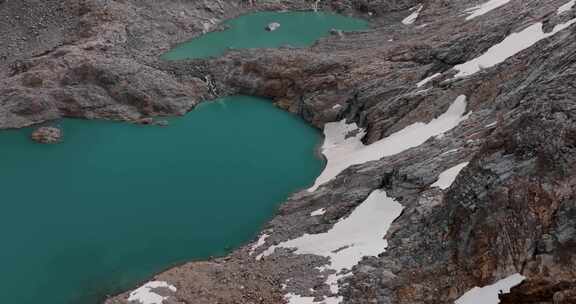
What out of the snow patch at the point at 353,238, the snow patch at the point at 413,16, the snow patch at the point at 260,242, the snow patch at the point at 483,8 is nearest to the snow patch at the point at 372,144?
the snow patch at the point at 260,242

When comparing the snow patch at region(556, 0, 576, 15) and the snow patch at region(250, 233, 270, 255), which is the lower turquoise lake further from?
the snow patch at region(556, 0, 576, 15)

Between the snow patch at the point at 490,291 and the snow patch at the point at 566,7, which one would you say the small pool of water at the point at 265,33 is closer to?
the snow patch at the point at 566,7

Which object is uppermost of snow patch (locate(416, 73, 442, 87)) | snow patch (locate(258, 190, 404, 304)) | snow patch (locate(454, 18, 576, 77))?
snow patch (locate(454, 18, 576, 77))

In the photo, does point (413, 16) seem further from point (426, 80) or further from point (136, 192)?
point (136, 192)

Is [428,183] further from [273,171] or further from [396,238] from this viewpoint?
[273,171]

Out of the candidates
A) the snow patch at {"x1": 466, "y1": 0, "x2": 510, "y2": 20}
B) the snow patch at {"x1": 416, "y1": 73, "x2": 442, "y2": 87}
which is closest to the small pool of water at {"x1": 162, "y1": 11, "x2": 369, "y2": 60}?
the snow patch at {"x1": 466, "y1": 0, "x2": 510, "y2": 20}

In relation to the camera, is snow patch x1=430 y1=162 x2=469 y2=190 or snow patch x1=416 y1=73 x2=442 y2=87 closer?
snow patch x1=430 y1=162 x2=469 y2=190

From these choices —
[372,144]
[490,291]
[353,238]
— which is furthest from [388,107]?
[490,291]
